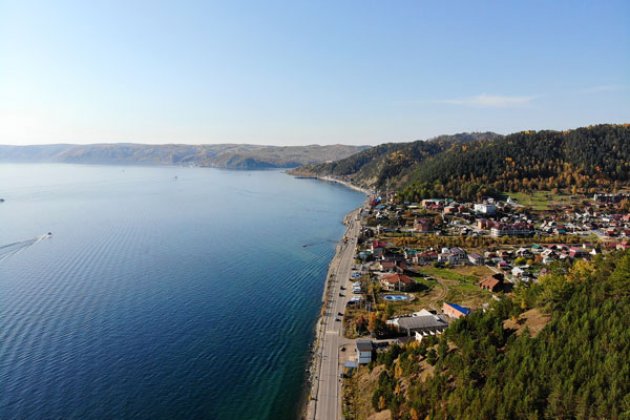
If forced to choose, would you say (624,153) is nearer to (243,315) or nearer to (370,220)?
(370,220)

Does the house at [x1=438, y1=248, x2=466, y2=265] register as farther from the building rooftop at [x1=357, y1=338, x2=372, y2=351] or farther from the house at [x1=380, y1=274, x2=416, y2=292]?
the building rooftop at [x1=357, y1=338, x2=372, y2=351]

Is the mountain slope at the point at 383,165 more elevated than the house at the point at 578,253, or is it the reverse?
the mountain slope at the point at 383,165

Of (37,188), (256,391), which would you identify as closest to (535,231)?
(256,391)

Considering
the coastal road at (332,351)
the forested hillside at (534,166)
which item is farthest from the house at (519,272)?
the forested hillside at (534,166)

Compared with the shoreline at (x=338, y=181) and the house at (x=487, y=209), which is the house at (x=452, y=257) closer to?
the house at (x=487, y=209)

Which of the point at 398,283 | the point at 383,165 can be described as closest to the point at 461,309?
the point at 398,283
